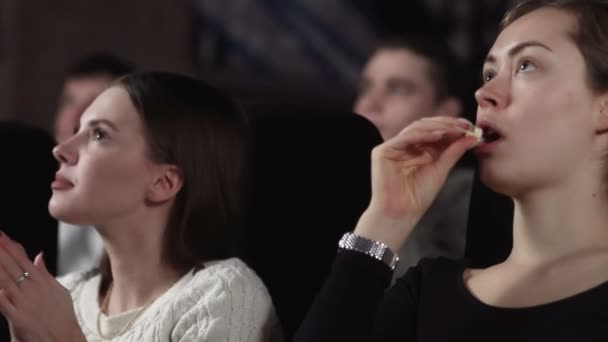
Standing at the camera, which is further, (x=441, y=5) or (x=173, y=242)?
(x=441, y=5)

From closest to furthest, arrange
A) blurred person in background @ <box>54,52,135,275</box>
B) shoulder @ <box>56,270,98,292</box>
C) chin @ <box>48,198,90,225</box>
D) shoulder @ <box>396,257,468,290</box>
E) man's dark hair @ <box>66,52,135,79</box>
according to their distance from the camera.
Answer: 1. shoulder @ <box>396,257,468,290</box>
2. chin @ <box>48,198,90,225</box>
3. shoulder @ <box>56,270,98,292</box>
4. blurred person in background @ <box>54,52,135,275</box>
5. man's dark hair @ <box>66,52,135,79</box>

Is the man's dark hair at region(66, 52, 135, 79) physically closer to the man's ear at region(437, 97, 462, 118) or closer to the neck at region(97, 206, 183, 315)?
the man's ear at region(437, 97, 462, 118)

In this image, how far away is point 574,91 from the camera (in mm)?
1203

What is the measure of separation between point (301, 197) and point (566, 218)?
0.48 m

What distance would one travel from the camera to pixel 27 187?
1733 mm

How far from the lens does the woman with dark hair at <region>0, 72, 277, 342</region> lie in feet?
5.00

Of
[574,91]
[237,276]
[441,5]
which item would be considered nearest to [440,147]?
[574,91]

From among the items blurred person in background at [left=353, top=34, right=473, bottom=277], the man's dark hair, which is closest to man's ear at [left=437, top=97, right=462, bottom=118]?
blurred person in background at [left=353, top=34, right=473, bottom=277]

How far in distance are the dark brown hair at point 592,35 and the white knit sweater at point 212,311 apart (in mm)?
546

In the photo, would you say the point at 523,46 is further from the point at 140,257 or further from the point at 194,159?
the point at 140,257

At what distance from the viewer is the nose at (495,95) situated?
4.01 ft

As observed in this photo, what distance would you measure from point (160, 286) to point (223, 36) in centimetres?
264

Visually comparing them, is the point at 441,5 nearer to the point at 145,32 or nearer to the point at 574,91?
the point at 145,32

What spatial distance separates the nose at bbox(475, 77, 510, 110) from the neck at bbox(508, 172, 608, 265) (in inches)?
4.4
